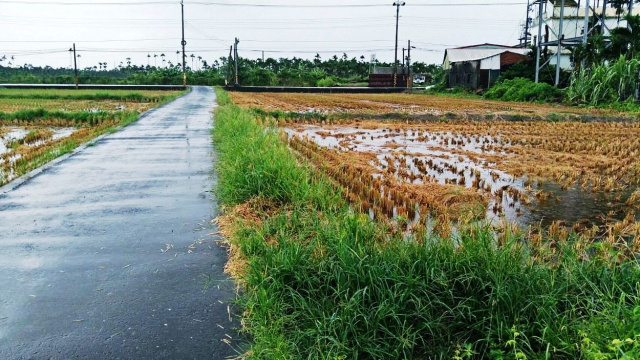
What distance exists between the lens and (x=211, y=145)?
37.1 ft

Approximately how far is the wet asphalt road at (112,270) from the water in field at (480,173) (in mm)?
3245

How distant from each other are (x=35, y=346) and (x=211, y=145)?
8591 millimetres

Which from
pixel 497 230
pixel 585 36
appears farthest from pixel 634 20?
pixel 497 230

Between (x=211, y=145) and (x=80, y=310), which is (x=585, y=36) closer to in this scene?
(x=211, y=145)

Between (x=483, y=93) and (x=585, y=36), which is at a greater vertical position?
(x=585, y=36)

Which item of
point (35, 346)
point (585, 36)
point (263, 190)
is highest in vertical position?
point (585, 36)

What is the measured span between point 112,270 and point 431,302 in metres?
2.62

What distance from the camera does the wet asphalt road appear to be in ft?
9.88

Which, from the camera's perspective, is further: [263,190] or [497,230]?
[263,190]

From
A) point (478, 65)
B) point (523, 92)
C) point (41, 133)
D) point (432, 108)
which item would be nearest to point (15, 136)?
point (41, 133)

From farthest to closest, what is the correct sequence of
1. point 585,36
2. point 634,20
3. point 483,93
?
point 483,93, point 585,36, point 634,20

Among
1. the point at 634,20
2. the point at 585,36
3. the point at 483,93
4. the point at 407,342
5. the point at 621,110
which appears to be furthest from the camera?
the point at 483,93

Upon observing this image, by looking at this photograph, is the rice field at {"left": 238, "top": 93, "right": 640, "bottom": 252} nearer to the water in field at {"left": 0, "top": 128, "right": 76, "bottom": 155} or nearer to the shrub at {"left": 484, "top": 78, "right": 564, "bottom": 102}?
the water in field at {"left": 0, "top": 128, "right": 76, "bottom": 155}

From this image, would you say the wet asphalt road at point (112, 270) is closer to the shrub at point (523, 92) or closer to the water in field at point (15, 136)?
the water in field at point (15, 136)
